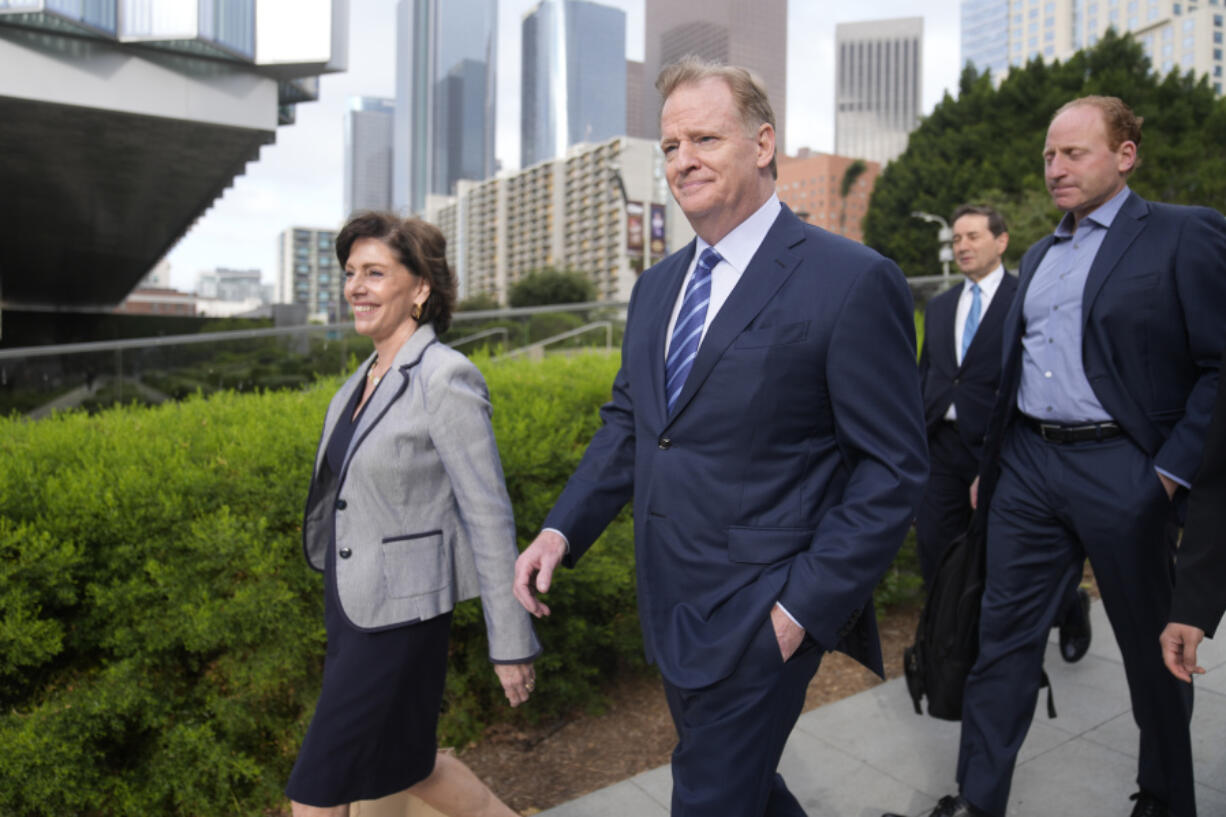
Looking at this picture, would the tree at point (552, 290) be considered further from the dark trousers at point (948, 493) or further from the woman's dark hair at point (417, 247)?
the woman's dark hair at point (417, 247)

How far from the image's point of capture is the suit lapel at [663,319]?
1.93m

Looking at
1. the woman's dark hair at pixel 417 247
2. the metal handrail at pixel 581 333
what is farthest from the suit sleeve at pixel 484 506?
the metal handrail at pixel 581 333

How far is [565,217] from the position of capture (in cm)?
16825

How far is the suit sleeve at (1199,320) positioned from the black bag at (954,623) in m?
0.66

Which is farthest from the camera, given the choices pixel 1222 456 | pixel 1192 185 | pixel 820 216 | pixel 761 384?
pixel 820 216

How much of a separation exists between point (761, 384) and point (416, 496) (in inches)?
38.2

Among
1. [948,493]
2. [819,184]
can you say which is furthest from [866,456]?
[819,184]

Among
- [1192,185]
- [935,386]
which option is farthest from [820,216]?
[935,386]

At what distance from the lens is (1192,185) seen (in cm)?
2592

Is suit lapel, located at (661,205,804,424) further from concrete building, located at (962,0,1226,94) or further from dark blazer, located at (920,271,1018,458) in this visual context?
concrete building, located at (962,0,1226,94)

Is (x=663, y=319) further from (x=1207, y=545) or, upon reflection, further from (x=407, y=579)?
(x=1207, y=545)

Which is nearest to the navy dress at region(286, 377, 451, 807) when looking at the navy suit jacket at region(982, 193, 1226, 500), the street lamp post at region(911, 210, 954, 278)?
the navy suit jacket at region(982, 193, 1226, 500)

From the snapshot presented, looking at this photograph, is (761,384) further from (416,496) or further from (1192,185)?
(1192,185)

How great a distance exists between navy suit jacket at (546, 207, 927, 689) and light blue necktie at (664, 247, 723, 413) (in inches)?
2.7
